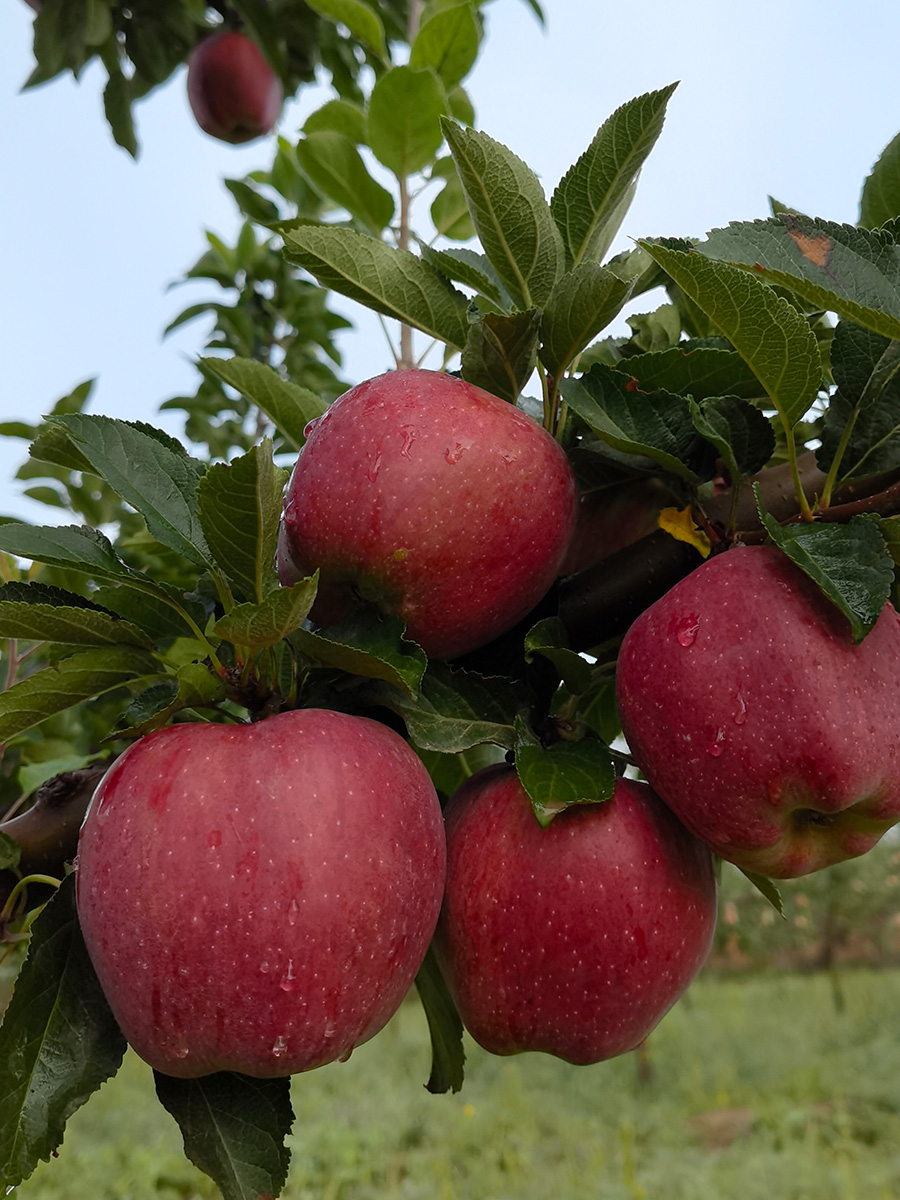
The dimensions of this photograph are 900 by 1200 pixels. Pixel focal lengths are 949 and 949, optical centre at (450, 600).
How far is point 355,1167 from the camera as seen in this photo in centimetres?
376

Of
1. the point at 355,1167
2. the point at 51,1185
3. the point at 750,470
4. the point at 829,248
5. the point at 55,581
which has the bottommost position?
the point at 355,1167

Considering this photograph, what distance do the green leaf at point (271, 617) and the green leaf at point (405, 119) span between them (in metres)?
0.56

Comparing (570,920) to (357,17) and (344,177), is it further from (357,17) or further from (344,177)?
(357,17)

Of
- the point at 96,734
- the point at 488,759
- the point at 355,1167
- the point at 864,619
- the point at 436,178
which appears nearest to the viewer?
the point at 864,619

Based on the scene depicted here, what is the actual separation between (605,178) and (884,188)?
20 centimetres

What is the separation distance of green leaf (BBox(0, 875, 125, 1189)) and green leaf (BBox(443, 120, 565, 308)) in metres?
0.46

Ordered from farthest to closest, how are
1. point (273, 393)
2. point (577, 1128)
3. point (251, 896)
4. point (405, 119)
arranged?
point (577, 1128), point (405, 119), point (273, 393), point (251, 896)

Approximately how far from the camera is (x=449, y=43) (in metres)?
0.98

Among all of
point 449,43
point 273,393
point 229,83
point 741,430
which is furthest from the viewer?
point 229,83

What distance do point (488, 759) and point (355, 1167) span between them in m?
3.72

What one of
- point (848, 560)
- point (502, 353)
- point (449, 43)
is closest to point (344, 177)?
point (449, 43)

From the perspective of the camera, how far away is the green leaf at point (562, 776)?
0.48 metres

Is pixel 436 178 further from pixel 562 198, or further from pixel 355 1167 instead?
pixel 355 1167

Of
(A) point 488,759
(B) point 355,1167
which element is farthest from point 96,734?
(B) point 355,1167
